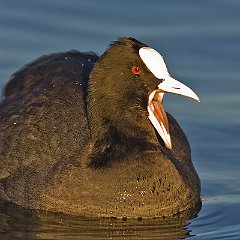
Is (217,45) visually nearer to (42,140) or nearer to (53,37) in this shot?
(53,37)

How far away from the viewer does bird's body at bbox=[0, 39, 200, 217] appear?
10.3 metres

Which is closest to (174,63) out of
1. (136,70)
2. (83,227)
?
(136,70)

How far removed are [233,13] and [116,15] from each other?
130cm

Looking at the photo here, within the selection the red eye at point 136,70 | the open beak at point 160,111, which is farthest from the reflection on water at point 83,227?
the red eye at point 136,70

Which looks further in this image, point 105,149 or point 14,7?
point 14,7

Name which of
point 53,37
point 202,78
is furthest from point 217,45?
point 53,37

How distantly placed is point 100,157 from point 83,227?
635 mm

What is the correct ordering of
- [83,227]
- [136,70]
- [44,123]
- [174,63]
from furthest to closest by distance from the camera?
[174,63] → [44,123] → [136,70] → [83,227]

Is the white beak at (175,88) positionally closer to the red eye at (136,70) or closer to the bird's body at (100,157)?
the bird's body at (100,157)

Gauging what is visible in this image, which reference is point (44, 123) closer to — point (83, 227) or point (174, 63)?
point (83, 227)

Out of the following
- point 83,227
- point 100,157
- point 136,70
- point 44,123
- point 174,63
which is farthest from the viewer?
point 174,63

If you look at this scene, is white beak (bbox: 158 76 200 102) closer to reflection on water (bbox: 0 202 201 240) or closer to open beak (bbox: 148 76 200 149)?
open beak (bbox: 148 76 200 149)

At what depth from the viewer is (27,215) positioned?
10.5m

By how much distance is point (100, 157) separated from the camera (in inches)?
413
